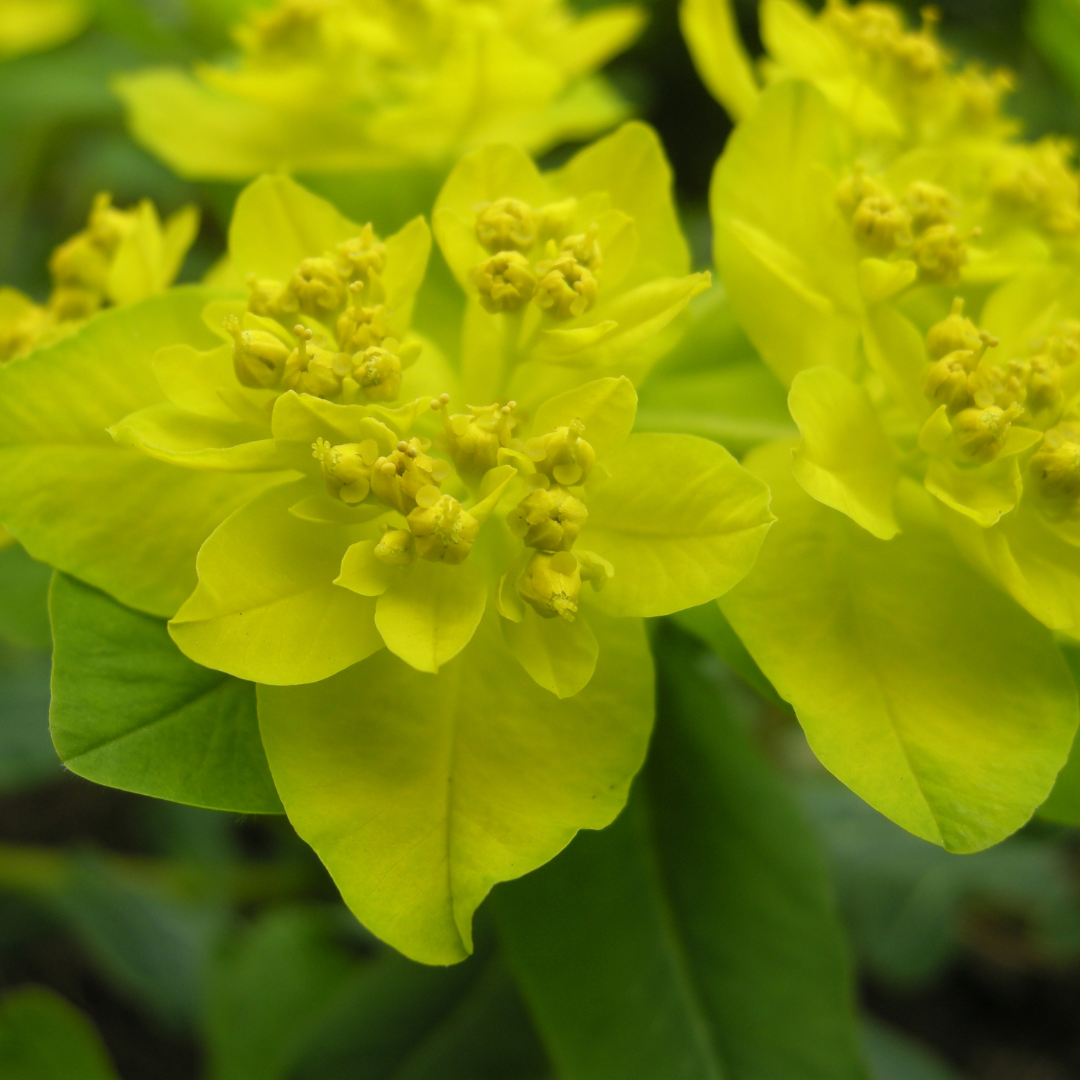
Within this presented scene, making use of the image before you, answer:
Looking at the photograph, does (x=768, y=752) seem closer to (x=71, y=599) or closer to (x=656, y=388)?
(x=656, y=388)

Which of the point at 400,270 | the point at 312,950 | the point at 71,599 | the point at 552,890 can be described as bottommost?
the point at 312,950

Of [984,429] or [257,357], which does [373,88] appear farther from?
[984,429]

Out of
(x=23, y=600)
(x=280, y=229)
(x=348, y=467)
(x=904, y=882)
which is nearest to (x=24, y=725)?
(x=23, y=600)

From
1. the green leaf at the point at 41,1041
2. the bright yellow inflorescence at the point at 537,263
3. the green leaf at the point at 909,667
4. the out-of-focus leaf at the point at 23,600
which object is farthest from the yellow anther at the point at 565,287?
the green leaf at the point at 41,1041

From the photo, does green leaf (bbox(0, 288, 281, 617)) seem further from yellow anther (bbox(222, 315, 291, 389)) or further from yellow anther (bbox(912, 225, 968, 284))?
yellow anther (bbox(912, 225, 968, 284))

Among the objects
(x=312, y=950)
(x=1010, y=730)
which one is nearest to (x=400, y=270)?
(x=1010, y=730)

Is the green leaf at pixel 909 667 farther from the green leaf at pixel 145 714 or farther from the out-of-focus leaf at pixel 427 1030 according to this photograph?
the out-of-focus leaf at pixel 427 1030
